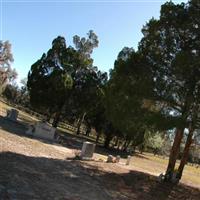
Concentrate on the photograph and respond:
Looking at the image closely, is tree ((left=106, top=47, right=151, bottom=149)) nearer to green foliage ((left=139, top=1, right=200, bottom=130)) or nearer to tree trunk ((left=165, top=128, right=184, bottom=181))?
green foliage ((left=139, top=1, right=200, bottom=130))

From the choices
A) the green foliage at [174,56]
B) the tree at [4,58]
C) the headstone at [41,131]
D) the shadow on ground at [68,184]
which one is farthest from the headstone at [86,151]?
Result: the tree at [4,58]

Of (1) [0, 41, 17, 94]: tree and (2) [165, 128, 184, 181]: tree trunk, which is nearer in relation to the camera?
(2) [165, 128, 184, 181]: tree trunk

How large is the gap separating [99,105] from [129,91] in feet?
79.0

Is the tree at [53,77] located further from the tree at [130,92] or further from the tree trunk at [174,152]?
the tree trunk at [174,152]

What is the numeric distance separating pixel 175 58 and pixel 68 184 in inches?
352

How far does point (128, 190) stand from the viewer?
1593 cm

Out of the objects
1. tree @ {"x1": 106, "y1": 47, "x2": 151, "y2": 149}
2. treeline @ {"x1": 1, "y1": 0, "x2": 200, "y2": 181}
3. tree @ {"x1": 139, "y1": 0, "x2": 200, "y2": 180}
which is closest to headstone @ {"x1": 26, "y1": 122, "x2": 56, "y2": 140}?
treeline @ {"x1": 1, "y1": 0, "x2": 200, "y2": 181}

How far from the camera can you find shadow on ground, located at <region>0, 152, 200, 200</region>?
1077 centimetres

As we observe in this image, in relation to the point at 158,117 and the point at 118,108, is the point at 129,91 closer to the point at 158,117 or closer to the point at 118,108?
the point at 118,108

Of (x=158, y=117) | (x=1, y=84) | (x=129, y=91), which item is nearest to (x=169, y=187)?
(x=158, y=117)

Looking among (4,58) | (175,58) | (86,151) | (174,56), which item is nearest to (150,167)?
(86,151)

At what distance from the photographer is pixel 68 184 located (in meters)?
13.3

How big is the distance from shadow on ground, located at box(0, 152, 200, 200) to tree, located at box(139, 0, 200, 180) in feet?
11.3

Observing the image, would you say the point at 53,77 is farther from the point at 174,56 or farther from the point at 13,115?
the point at 174,56
